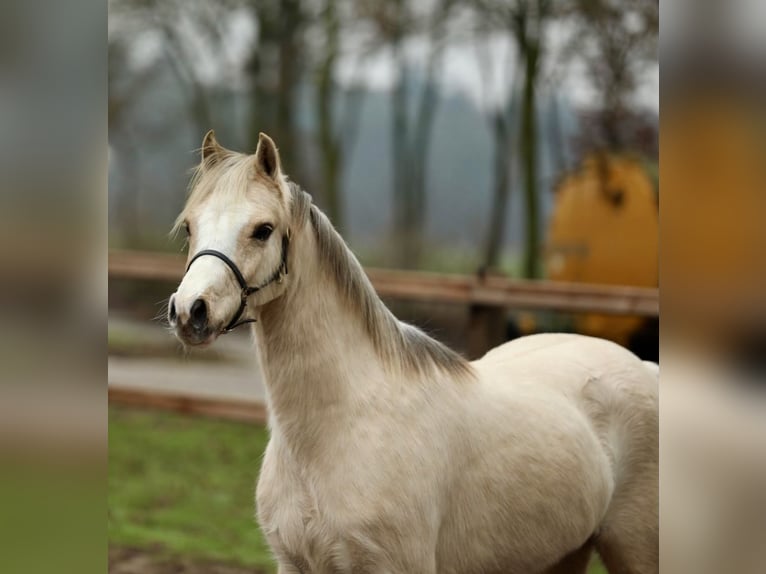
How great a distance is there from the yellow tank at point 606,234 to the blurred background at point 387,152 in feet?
0.05

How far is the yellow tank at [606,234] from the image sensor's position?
21.5 ft

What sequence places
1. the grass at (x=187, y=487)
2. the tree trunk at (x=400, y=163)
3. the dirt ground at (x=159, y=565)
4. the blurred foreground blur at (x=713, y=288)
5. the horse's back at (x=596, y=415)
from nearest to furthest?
1. the blurred foreground blur at (x=713, y=288)
2. the horse's back at (x=596, y=415)
3. the dirt ground at (x=159, y=565)
4. the grass at (x=187, y=487)
5. the tree trunk at (x=400, y=163)

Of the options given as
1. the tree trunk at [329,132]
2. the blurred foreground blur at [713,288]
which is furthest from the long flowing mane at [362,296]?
the tree trunk at [329,132]

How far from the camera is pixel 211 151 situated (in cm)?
222

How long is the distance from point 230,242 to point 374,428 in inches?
22.6

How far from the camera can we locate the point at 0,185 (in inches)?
37.4

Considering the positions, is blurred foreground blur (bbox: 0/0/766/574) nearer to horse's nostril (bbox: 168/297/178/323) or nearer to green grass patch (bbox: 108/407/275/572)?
horse's nostril (bbox: 168/297/178/323)

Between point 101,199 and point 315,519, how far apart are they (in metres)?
1.26

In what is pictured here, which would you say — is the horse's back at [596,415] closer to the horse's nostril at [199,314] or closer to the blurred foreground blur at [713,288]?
the horse's nostril at [199,314]

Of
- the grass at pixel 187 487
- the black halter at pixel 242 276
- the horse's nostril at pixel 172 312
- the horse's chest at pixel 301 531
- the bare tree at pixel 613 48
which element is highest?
the bare tree at pixel 613 48

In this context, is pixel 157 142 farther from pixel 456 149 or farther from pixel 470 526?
pixel 470 526

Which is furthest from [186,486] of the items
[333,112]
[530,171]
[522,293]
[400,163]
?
[333,112]

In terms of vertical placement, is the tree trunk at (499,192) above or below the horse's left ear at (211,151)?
above

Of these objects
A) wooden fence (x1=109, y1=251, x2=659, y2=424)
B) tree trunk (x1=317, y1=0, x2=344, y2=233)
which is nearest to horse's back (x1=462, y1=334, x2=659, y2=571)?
wooden fence (x1=109, y1=251, x2=659, y2=424)
